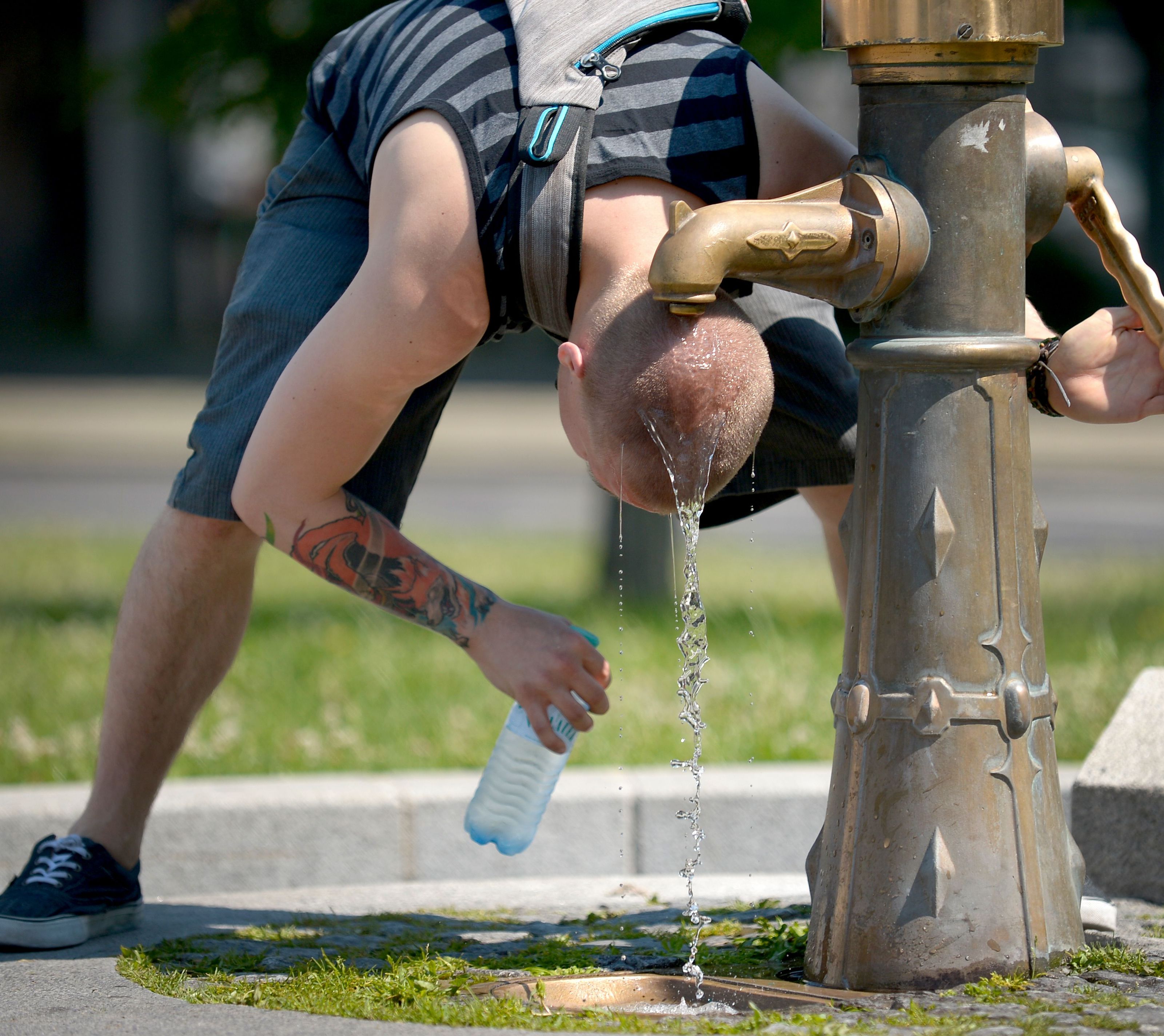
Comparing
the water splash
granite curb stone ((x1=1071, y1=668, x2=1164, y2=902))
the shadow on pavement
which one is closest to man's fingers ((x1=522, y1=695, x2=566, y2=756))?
the water splash

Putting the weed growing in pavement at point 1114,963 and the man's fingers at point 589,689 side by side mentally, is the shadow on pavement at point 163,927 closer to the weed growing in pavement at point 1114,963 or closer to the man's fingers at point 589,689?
the man's fingers at point 589,689

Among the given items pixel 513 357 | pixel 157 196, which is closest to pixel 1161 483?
pixel 513 357

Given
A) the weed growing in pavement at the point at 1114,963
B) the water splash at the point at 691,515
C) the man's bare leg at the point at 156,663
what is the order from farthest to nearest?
the man's bare leg at the point at 156,663
the weed growing in pavement at the point at 1114,963
the water splash at the point at 691,515

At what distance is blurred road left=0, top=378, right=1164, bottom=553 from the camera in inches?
400

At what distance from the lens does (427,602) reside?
2670 millimetres

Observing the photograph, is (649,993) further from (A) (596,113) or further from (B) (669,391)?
(A) (596,113)

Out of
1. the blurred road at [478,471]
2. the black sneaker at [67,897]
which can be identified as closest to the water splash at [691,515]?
the black sneaker at [67,897]

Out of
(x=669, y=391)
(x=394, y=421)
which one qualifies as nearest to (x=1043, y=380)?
(x=669, y=391)

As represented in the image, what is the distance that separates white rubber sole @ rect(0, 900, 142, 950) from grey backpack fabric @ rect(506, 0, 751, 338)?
4.41 feet

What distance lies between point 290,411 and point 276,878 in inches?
57.3

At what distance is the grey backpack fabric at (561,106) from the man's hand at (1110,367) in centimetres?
77

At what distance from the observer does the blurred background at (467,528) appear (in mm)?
4395

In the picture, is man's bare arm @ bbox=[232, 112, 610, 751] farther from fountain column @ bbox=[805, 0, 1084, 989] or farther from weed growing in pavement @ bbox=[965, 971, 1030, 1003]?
weed growing in pavement @ bbox=[965, 971, 1030, 1003]

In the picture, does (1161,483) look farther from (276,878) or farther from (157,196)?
(157,196)
